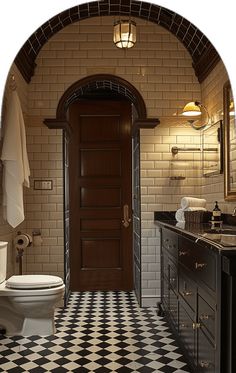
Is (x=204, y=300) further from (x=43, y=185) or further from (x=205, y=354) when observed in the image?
(x=43, y=185)

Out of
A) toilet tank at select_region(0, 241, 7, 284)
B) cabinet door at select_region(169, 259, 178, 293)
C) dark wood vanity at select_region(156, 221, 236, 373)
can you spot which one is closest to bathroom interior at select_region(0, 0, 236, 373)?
toilet tank at select_region(0, 241, 7, 284)

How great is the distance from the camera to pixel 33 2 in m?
0.72

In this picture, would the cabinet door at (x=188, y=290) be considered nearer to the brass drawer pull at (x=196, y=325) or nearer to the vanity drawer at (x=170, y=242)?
the brass drawer pull at (x=196, y=325)

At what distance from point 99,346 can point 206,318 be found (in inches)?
40.8

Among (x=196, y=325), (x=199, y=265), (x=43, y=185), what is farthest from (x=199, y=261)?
(x=43, y=185)

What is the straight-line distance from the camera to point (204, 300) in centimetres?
177

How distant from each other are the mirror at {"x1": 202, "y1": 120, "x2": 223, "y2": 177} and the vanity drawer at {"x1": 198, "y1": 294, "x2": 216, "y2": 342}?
93 centimetres

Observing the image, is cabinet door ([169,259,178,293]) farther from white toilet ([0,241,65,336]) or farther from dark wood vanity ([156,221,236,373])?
white toilet ([0,241,65,336])

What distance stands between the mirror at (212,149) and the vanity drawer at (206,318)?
0.93m

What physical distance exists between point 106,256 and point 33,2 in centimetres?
360

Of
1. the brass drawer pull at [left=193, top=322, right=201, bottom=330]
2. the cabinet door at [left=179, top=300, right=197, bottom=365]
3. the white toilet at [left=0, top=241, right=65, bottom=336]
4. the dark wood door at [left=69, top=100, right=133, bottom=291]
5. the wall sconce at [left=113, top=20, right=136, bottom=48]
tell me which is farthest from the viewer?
the dark wood door at [left=69, top=100, right=133, bottom=291]

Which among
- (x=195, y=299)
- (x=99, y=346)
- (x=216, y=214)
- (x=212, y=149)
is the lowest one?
(x=99, y=346)

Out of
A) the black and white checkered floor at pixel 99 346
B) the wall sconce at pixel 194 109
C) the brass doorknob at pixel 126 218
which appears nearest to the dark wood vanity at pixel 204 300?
the black and white checkered floor at pixel 99 346

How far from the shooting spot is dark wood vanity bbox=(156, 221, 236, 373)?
4.77ft
